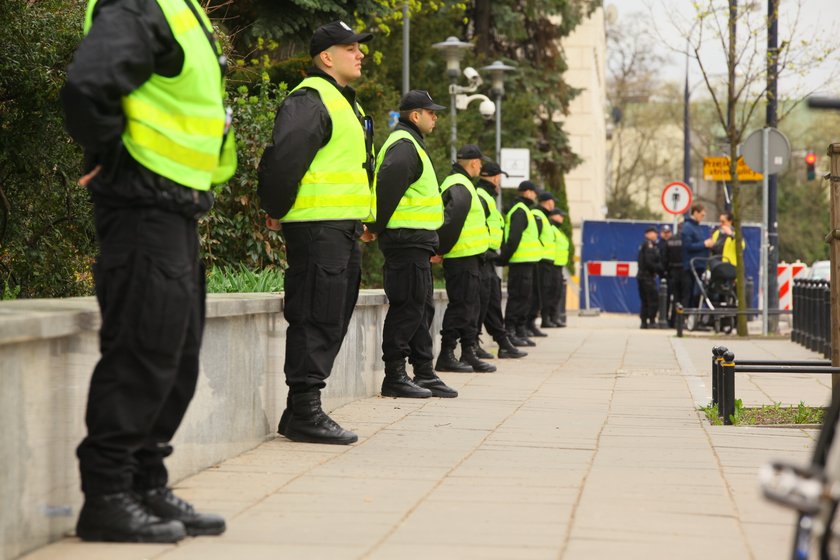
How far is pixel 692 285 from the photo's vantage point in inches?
1016

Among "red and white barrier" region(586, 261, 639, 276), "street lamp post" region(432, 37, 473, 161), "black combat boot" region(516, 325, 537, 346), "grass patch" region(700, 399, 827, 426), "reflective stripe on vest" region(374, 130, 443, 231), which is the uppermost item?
"street lamp post" region(432, 37, 473, 161)

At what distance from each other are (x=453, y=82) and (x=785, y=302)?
410 inches

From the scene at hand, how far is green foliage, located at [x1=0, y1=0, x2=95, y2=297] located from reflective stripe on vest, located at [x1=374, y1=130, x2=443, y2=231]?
2275 millimetres

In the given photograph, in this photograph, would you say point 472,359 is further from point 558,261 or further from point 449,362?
point 558,261

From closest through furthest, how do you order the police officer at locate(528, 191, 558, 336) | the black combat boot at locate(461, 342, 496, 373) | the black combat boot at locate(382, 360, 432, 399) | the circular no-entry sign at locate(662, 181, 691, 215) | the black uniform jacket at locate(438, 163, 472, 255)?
the black combat boot at locate(382, 360, 432, 399), the black uniform jacket at locate(438, 163, 472, 255), the black combat boot at locate(461, 342, 496, 373), the police officer at locate(528, 191, 558, 336), the circular no-entry sign at locate(662, 181, 691, 215)

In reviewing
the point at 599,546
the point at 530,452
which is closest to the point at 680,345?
the point at 530,452

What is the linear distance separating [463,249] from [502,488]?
6672 mm

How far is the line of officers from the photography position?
7781 millimetres

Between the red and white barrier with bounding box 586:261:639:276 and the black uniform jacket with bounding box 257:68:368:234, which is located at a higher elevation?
the black uniform jacket with bounding box 257:68:368:234

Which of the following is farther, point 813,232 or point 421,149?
point 813,232

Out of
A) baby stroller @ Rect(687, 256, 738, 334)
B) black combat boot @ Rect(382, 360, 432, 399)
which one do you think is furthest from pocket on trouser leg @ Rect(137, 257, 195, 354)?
baby stroller @ Rect(687, 256, 738, 334)

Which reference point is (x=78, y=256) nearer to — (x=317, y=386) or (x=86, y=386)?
(x=317, y=386)

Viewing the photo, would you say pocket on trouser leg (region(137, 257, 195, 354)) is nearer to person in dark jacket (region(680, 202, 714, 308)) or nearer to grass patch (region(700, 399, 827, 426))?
grass patch (region(700, 399, 827, 426))

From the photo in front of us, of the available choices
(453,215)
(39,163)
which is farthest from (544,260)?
(39,163)
